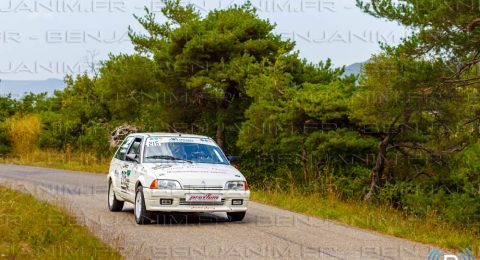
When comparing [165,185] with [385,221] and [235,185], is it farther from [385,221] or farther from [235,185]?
[385,221]

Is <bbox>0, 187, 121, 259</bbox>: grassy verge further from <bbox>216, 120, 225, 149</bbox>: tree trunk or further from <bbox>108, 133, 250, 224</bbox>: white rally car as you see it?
<bbox>216, 120, 225, 149</bbox>: tree trunk

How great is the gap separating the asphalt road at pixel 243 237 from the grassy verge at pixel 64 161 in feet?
54.6

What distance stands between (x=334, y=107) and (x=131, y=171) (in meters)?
10.1

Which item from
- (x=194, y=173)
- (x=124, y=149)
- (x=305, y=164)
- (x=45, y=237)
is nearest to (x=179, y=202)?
(x=194, y=173)

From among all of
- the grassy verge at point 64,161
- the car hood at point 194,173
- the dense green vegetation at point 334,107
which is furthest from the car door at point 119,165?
the grassy verge at point 64,161

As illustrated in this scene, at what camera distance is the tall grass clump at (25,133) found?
39.3 m

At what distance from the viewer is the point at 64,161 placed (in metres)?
34.9

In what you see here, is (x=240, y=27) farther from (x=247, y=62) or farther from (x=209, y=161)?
(x=209, y=161)

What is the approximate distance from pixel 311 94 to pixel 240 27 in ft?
30.3

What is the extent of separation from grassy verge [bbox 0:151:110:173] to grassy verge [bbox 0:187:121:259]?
18193 mm

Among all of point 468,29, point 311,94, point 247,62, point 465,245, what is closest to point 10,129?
point 247,62

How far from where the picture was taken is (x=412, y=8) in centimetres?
1672

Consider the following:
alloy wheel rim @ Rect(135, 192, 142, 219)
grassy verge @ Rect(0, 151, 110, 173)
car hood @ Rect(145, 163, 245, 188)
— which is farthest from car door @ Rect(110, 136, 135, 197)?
grassy verge @ Rect(0, 151, 110, 173)

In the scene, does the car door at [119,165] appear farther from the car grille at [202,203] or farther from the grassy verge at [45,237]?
the car grille at [202,203]
